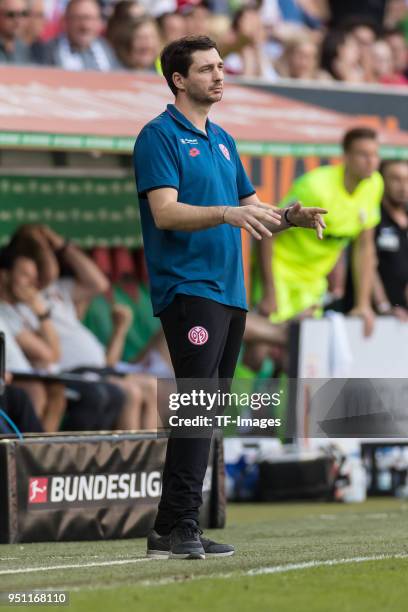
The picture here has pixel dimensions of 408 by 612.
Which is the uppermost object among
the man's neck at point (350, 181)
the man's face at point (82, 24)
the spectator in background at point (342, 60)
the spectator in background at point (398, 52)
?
the spectator in background at point (398, 52)

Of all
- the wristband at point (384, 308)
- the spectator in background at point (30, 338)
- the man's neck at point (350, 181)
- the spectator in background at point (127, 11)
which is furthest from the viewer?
the spectator in background at point (127, 11)

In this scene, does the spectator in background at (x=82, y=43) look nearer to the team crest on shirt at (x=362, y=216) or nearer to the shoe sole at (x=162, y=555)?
the team crest on shirt at (x=362, y=216)

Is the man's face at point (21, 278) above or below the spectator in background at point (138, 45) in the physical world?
below

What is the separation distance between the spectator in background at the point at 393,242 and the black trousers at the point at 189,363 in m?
6.30

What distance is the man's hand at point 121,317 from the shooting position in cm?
1191

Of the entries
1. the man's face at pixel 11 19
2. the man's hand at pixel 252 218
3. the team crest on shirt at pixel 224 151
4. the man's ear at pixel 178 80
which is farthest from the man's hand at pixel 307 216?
the man's face at pixel 11 19

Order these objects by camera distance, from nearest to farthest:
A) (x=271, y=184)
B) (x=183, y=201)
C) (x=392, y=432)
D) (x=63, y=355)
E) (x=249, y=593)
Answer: (x=249, y=593) → (x=183, y=201) → (x=392, y=432) → (x=63, y=355) → (x=271, y=184)

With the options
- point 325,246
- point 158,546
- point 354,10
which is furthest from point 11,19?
point 354,10

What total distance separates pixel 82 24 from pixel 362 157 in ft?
8.95

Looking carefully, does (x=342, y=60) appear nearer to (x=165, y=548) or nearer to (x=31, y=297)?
(x=31, y=297)

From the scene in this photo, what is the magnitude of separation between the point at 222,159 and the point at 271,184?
6.03 m

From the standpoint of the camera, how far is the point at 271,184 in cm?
1202

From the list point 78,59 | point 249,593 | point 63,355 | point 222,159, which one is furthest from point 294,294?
point 249,593

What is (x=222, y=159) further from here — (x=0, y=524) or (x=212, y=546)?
(x=0, y=524)
